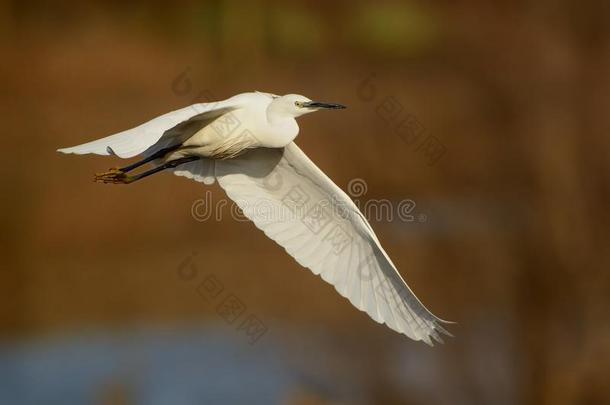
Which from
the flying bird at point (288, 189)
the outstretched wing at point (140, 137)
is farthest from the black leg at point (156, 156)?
the outstretched wing at point (140, 137)

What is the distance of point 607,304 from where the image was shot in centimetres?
397

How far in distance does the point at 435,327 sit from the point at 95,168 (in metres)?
2.58

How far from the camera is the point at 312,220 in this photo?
228 centimetres

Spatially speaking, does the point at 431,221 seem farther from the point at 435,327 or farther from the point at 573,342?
the point at 435,327

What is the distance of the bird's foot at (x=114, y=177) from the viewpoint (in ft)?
7.11

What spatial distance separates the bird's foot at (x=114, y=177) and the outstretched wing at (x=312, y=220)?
25 centimetres

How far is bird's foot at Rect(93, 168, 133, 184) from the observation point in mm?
2166

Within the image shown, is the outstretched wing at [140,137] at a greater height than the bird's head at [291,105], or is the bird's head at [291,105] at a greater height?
the outstretched wing at [140,137]

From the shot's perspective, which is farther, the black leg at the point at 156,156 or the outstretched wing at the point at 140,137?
the black leg at the point at 156,156

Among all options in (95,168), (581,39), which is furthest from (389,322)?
(581,39)

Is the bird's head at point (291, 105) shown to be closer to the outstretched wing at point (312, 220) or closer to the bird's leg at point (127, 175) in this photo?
the outstretched wing at point (312, 220)

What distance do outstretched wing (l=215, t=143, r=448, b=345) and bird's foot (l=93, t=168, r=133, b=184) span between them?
0.25m

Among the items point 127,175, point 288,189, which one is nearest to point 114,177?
point 127,175

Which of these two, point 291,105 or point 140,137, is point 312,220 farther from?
point 140,137
